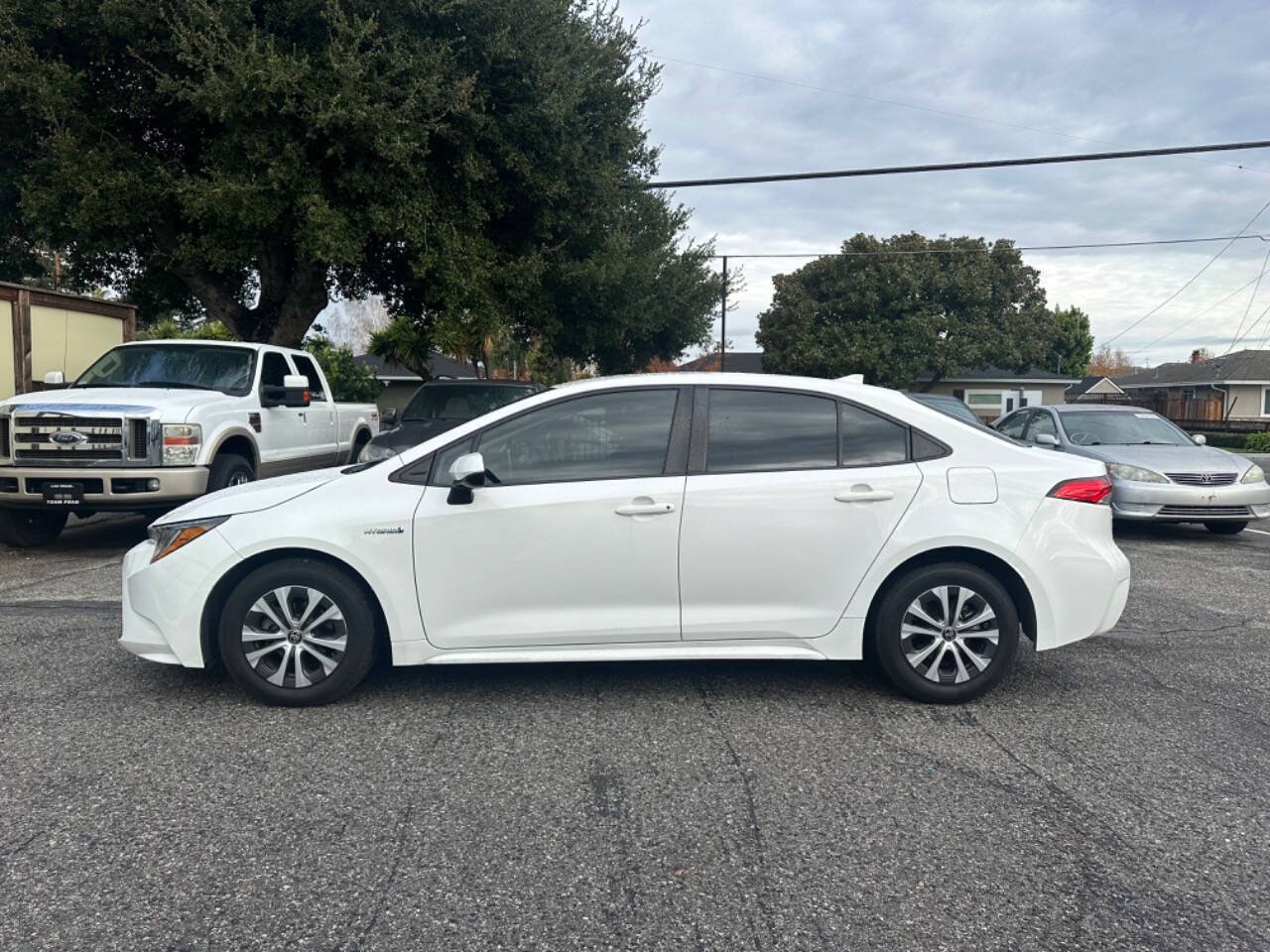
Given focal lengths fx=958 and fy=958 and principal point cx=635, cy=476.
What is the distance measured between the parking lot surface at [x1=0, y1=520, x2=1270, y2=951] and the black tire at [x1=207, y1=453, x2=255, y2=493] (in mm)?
3618

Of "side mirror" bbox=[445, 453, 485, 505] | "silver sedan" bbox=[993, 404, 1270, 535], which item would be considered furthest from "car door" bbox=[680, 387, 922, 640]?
"silver sedan" bbox=[993, 404, 1270, 535]

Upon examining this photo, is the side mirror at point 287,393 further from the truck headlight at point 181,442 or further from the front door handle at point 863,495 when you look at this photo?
the front door handle at point 863,495

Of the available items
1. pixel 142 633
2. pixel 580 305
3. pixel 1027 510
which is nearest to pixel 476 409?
pixel 580 305

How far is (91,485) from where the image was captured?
8.45 metres

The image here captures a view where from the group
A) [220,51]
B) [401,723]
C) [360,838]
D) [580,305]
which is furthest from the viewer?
[580,305]

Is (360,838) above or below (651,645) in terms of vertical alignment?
below

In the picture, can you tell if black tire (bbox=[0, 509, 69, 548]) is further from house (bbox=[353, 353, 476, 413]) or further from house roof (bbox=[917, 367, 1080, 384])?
house roof (bbox=[917, 367, 1080, 384])

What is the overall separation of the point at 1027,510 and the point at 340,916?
3.51 metres

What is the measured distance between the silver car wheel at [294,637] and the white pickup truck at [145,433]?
4.67 m

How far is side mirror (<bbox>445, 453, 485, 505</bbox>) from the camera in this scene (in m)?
4.42

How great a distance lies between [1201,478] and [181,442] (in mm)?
10200

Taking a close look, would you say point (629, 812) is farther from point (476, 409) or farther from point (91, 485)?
point (476, 409)

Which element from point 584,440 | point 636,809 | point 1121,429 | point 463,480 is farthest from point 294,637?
point 1121,429

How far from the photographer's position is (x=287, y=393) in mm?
10117
